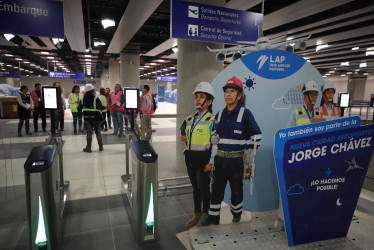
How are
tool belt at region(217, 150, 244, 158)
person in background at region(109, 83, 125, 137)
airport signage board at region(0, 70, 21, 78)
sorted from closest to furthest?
tool belt at region(217, 150, 244, 158), person in background at region(109, 83, 125, 137), airport signage board at region(0, 70, 21, 78)

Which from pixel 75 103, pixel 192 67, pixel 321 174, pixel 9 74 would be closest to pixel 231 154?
pixel 321 174

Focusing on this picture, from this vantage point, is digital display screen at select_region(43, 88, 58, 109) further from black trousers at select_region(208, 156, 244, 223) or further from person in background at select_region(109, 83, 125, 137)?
person in background at select_region(109, 83, 125, 137)

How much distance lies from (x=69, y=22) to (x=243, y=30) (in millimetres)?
6469

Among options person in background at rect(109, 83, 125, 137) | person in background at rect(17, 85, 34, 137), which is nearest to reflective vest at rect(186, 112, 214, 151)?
person in background at rect(109, 83, 125, 137)

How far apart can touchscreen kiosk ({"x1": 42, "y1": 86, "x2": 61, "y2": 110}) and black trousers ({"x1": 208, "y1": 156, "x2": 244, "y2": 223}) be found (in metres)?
2.83

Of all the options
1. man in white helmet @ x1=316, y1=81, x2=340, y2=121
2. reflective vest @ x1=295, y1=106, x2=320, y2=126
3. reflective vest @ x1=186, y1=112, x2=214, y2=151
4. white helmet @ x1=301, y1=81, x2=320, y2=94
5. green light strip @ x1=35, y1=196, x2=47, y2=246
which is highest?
white helmet @ x1=301, y1=81, x2=320, y2=94

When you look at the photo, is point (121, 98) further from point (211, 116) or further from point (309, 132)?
point (309, 132)

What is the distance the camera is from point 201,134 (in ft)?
7.59

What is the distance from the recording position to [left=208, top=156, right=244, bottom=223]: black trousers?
7.54 ft

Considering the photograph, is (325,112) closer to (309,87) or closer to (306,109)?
(306,109)

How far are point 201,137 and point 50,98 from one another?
9.47 feet

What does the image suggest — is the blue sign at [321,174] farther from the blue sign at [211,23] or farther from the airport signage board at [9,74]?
the airport signage board at [9,74]

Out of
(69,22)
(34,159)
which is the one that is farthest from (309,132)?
(69,22)

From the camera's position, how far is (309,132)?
1938mm
